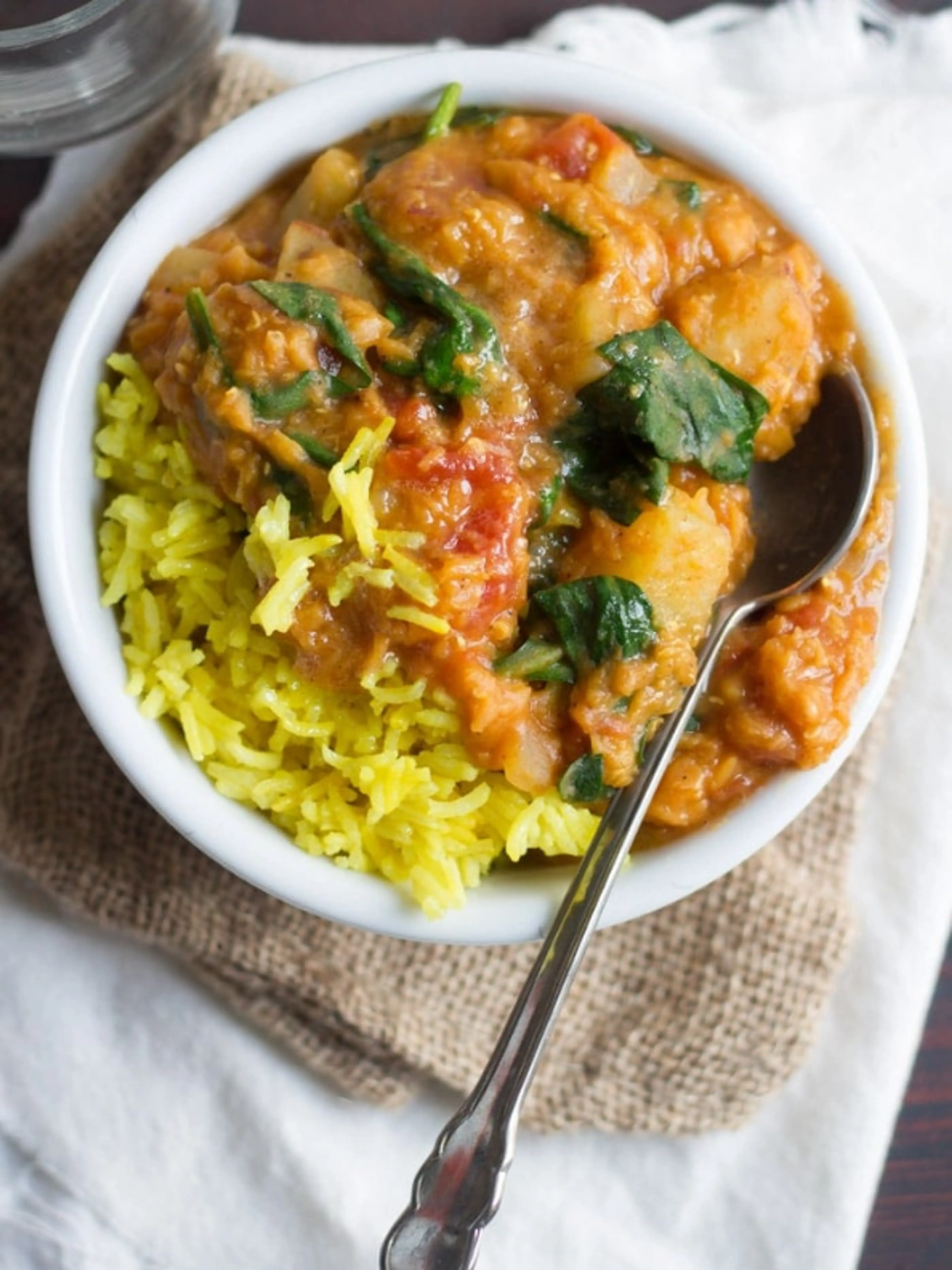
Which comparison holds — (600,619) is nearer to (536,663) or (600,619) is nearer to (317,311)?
(536,663)

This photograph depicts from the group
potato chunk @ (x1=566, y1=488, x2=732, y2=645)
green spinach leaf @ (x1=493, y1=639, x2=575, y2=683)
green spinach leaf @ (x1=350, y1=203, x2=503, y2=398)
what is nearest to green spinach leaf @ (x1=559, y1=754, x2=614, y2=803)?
green spinach leaf @ (x1=493, y1=639, x2=575, y2=683)

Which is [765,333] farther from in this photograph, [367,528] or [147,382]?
[147,382]

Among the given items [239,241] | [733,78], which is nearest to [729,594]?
[239,241]

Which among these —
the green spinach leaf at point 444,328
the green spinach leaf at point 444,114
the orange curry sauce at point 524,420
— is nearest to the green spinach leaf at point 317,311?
the orange curry sauce at point 524,420

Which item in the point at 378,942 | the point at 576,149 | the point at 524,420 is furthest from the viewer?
the point at 378,942

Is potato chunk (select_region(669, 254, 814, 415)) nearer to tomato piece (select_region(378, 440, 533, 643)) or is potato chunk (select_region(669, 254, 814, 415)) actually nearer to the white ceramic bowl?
the white ceramic bowl

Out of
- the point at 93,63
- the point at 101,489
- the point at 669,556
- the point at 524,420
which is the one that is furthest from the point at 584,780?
the point at 93,63
